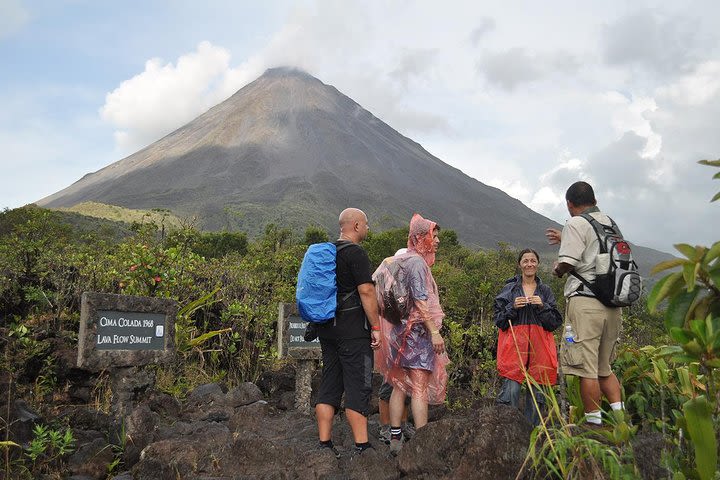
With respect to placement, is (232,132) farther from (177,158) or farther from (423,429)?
(423,429)

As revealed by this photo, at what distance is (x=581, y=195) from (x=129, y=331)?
9.23 feet

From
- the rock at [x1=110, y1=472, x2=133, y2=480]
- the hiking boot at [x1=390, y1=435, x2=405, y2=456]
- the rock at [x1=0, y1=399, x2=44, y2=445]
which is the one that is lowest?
the hiking boot at [x1=390, y1=435, x2=405, y2=456]

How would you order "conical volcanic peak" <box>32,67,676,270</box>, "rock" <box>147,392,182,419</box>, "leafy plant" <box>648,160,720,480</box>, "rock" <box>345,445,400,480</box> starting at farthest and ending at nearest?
"conical volcanic peak" <box>32,67,676,270</box> → "rock" <box>147,392,182,419</box> → "rock" <box>345,445,400,480</box> → "leafy plant" <box>648,160,720,480</box>

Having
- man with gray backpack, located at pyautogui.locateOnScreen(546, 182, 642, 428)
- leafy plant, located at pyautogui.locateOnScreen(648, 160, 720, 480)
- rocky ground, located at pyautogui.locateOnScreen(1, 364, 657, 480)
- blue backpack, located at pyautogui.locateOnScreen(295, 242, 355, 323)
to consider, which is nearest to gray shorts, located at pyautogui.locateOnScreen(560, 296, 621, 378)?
man with gray backpack, located at pyautogui.locateOnScreen(546, 182, 642, 428)

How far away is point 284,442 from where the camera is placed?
3859 millimetres

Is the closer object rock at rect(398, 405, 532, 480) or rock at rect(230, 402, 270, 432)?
rock at rect(398, 405, 532, 480)

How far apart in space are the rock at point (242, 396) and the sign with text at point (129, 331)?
81 cm

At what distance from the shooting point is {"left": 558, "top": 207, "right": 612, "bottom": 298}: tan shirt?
356 cm

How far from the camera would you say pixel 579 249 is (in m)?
3.57

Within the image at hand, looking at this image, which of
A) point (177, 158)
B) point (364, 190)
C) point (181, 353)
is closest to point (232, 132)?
point (177, 158)

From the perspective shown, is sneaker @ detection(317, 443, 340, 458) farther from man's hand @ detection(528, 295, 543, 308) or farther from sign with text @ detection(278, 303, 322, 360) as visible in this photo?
man's hand @ detection(528, 295, 543, 308)

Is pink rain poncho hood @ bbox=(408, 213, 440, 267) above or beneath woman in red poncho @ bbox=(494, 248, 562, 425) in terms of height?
above

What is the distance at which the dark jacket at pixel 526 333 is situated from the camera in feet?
13.3

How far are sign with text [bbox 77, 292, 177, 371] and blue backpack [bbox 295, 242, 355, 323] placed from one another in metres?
1.09
